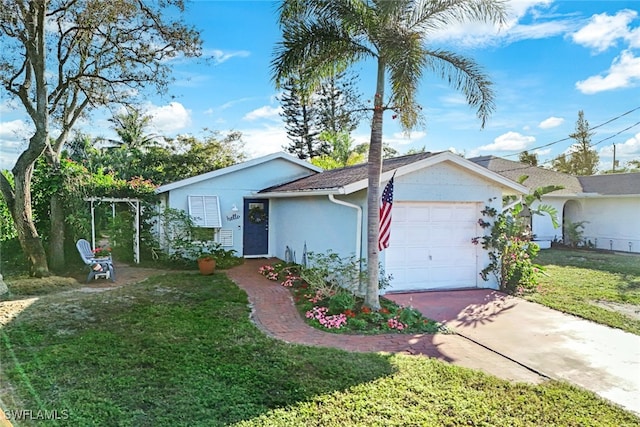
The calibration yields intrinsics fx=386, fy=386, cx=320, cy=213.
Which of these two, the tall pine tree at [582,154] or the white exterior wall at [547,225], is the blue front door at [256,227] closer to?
the white exterior wall at [547,225]

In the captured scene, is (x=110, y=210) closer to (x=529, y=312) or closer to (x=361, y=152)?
(x=529, y=312)

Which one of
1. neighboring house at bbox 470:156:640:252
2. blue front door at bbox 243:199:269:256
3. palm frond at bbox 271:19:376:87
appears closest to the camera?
palm frond at bbox 271:19:376:87

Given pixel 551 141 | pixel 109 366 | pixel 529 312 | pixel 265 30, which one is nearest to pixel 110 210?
pixel 265 30

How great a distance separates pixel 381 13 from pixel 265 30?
398 centimetres

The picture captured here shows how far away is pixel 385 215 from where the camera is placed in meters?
8.52

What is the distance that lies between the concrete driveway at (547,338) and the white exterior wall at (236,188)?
790cm

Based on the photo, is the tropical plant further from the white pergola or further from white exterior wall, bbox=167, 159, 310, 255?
the white pergola

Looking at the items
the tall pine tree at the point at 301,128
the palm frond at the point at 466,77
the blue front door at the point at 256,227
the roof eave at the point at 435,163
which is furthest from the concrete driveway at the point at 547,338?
the tall pine tree at the point at 301,128

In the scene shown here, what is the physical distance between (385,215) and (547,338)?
12.4 ft

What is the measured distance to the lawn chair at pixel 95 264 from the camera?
35.4ft

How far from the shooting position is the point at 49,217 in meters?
12.5

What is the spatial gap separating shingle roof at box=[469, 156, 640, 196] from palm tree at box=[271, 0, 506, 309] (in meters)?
14.4

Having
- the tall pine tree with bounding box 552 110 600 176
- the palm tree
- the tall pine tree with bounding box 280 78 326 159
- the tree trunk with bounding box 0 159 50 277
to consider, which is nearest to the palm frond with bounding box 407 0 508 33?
the palm tree

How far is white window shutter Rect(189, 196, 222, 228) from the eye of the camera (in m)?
14.2
